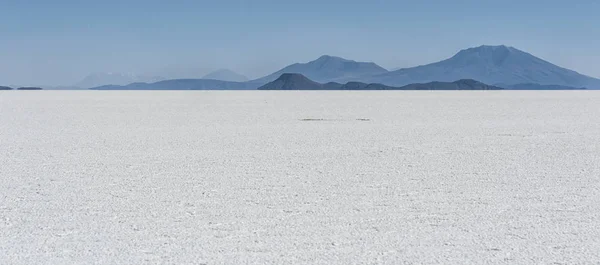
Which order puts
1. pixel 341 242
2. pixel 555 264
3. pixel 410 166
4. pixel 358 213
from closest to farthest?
1. pixel 555 264
2. pixel 341 242
3. pixel 358 213
4. pixel 410 166

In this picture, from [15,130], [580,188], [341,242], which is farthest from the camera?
[15,130]

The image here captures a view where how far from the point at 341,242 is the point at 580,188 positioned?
3.17m

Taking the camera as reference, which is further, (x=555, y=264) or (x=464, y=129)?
(x=464, y=129)

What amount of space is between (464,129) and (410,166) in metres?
6.32

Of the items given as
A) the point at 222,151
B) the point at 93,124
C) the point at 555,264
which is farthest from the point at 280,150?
the point at 93,124

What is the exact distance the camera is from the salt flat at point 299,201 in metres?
4.25

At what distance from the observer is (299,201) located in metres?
5.85

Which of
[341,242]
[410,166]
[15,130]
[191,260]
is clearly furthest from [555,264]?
[15,130]

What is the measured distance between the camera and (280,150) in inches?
387

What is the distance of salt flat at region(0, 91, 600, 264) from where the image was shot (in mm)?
4246

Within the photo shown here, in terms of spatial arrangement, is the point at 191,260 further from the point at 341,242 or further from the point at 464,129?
the point at 464,129

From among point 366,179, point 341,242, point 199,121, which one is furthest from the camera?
point 199,121

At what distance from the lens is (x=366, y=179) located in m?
7.08

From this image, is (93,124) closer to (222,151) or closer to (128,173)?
(222,151)
